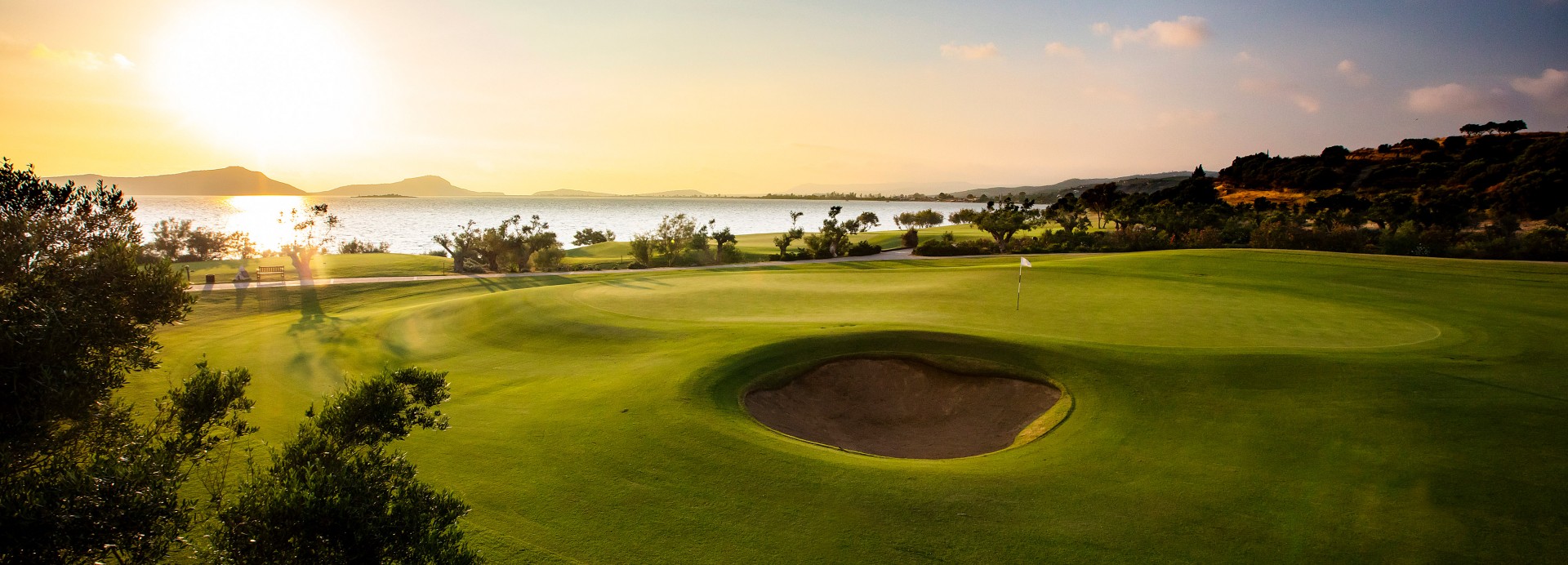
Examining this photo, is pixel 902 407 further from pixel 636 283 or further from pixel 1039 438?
pixel 636 283

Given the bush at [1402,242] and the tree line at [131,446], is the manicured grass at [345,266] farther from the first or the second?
the bush at [1402,242]

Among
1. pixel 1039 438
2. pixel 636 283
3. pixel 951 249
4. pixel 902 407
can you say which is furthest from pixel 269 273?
pixel 951 249

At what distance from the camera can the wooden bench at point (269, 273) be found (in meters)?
39.3

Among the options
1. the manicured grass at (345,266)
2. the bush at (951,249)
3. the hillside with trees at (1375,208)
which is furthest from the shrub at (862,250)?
the manicured grass at (345,266)

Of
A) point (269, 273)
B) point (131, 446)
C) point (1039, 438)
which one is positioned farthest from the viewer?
point (269, 273)

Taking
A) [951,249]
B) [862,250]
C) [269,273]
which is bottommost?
[269,273]

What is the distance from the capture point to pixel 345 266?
151 ft

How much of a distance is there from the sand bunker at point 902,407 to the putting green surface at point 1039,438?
63 centimetres

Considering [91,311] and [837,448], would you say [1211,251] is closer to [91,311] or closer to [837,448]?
[837,448]

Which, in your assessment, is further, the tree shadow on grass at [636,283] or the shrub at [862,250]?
the shrub at [862,250]

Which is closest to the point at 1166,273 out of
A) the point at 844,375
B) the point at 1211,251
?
the point at 1211,251

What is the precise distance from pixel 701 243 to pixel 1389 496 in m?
52.8

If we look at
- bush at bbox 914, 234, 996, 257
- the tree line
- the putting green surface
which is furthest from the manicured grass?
the tree line

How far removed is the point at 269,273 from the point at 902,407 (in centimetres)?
4670
